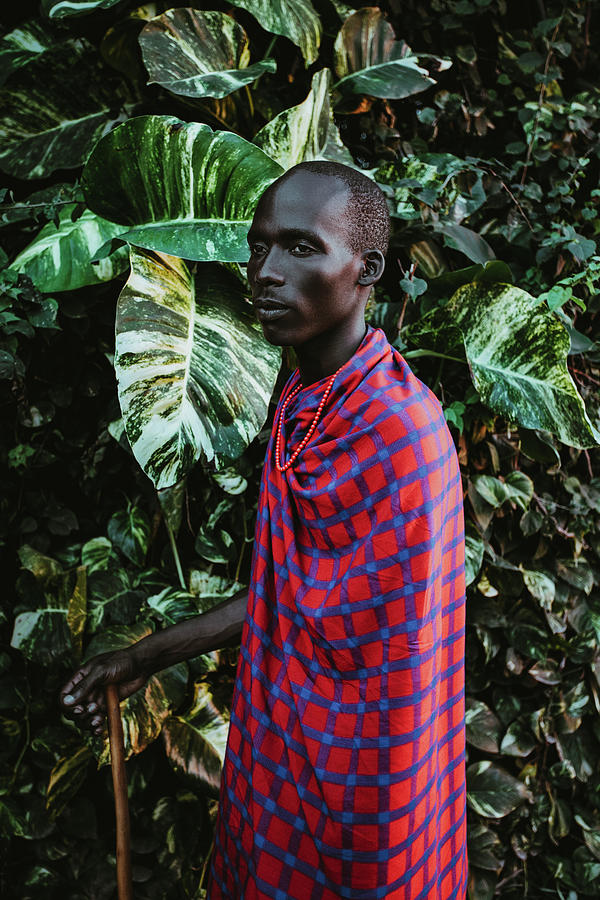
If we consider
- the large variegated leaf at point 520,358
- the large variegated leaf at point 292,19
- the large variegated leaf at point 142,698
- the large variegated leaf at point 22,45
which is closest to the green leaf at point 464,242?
the large variegated leaf at point 520,358

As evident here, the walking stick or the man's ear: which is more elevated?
the man's ear

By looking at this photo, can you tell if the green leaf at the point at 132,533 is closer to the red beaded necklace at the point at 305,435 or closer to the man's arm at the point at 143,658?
the man's arm at the point at 143,658

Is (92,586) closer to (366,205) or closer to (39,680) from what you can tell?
(39,680)

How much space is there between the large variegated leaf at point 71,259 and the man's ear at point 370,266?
0.51 meters

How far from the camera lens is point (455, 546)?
0.91m

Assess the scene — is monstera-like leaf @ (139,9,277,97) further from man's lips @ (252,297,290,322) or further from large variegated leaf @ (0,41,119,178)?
man's lips @ (252,297,290,322)

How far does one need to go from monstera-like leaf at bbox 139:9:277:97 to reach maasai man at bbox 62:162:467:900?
0.45 metres

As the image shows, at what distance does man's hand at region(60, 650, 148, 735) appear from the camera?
34.9 inches

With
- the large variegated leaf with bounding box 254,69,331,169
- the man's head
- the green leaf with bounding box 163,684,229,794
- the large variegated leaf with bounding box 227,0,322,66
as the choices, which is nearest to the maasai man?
the man's head

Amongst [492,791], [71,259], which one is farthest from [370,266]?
[492,791]

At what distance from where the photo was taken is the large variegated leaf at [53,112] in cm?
129

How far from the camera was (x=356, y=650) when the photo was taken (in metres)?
0.82

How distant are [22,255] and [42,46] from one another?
17.3 inches

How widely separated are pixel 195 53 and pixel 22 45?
A: 1.14 ft
